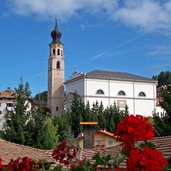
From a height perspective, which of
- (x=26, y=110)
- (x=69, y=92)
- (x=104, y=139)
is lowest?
(x=104, y=139)

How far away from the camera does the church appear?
6360 cm

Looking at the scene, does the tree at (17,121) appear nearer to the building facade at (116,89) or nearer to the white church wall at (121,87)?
the building facade at (116,89)

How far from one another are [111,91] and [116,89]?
1.05 m

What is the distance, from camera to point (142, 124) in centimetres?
292

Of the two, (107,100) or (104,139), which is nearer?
(104,139)

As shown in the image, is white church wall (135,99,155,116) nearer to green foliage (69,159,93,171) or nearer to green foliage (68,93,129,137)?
green foliage (68,93,129,137)

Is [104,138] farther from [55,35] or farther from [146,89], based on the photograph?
[55,35]

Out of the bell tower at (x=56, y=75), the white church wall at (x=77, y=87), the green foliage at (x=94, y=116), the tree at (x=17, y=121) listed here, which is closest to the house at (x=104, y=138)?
the tree at (x=17, y=121)

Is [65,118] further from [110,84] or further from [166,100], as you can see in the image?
[166,100]

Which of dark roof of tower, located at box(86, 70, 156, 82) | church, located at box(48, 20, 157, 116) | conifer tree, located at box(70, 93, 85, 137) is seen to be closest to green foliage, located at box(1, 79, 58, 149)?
conifer tree, located at box(70, 93, 85, 137)

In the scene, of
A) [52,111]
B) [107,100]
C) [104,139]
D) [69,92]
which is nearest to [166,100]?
[104,139]

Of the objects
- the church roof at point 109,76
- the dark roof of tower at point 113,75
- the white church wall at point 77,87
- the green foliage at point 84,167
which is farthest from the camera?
the dark roof of tower at point 113,75

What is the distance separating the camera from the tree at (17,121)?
28250 millimetres

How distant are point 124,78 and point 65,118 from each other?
2004cm
